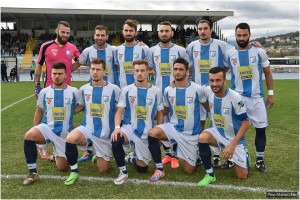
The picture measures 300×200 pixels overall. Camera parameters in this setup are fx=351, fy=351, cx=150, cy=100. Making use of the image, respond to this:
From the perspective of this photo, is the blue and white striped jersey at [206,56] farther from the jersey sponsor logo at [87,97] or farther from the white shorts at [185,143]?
the jersey sponsor logo at [87,97]

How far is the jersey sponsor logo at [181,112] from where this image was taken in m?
4.47

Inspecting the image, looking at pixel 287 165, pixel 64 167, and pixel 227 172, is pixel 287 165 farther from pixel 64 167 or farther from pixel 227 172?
pixel 64 167

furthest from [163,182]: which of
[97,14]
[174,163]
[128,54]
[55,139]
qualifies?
[97,14]

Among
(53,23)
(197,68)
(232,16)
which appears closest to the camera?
(197,68)

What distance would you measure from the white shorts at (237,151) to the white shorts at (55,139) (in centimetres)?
187

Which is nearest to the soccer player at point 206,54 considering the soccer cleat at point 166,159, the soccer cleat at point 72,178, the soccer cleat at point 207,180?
the soccer cleat at point 166,159

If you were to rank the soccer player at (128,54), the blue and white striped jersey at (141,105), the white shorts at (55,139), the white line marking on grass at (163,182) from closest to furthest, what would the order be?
the white line marking on grass at (163,182)
the white shorts at (55,139)
the blue and white striped jersey at (141,105)
the soccer player at (128,54)

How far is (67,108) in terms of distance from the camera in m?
4.50

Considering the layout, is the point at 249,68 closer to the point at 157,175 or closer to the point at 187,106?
the point at 187,106

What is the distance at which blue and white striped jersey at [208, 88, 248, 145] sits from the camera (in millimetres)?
4156

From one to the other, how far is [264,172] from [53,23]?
34.9 metres

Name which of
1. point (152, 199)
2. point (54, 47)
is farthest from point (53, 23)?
point (152, 199)

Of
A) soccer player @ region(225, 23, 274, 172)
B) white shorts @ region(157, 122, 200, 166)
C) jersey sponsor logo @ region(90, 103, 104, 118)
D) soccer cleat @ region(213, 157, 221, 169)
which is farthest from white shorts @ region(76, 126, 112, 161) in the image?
soccer player @ region(225, 23, 274, 172)

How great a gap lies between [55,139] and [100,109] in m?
0.68
